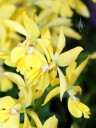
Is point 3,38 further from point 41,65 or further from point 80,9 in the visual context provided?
point 41,65

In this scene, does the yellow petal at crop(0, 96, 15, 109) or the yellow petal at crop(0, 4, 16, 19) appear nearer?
the yellow petal at crop(0, 96, 15, 109)

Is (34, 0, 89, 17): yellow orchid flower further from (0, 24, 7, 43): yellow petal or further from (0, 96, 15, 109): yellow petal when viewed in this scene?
(0, 96, 15, 109): yellow petal

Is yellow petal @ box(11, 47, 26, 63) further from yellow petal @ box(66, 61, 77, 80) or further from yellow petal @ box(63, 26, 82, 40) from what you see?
yellow petal @ box(63, 26, 82, 40)

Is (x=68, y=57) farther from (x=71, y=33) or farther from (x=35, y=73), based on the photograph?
(x=71, y=33)

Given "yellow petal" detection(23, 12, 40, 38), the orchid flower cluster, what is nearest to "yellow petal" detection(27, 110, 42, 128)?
the orchid flower cluster

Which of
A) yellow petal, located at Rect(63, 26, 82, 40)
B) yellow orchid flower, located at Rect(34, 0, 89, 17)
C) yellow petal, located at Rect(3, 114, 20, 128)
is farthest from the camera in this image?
yellow petal, located at Rect(63, 26, 82, 40)

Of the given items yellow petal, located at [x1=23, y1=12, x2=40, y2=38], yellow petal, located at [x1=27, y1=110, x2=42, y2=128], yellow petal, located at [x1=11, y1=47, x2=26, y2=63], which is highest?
yellow petal, located at [x1=23, y1=12, x2=40, y2=38]

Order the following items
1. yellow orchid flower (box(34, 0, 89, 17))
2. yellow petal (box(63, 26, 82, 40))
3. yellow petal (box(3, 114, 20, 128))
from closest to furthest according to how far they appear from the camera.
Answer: yellow petal (box(3, 114, 20, 128)) < yellow orchid flower (box(34, 0, 89, 17)) < yellow petal (box(63, 26, 82, 40))

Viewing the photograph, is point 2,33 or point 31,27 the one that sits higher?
point 31,27

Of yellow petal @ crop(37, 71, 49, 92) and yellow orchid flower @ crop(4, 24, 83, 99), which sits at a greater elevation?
yellow orchid flower @ crop(4, 24, 83, 99)

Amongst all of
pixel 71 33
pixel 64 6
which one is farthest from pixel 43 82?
pixel 71 33

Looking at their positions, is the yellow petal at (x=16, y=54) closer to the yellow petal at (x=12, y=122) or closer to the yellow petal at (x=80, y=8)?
the yellow petal at (x=12, y=122)

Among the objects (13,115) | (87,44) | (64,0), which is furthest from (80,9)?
(13,115)
